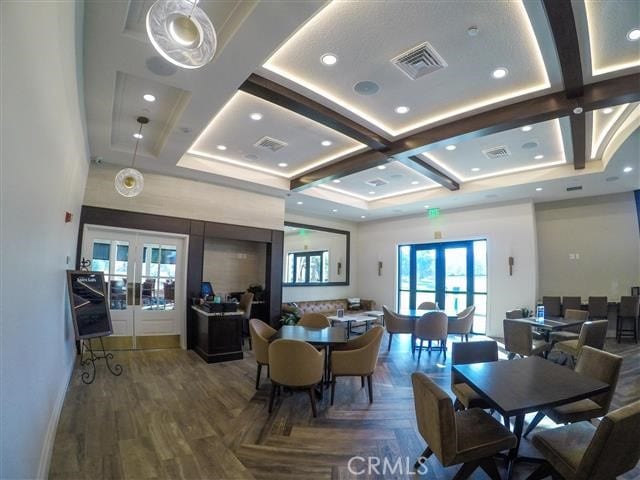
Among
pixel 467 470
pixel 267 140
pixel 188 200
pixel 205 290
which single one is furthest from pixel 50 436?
pixel 188 200

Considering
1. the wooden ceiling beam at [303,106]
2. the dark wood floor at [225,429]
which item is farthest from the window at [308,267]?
the wooden ceiling beam at [303,106]

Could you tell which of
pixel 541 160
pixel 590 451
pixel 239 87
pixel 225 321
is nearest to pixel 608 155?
pixel 541 160

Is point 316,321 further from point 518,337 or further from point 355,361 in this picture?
point 518,337

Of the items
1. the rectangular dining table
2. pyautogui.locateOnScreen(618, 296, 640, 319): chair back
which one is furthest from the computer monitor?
pyautogui.locateOnScreen(618, 296, 640, 319): chair back

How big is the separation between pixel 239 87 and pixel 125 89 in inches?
55.3

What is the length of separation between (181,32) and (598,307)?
884 cm

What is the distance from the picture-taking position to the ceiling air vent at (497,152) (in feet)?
17.5

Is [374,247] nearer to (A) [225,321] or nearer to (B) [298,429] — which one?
(A) [225,321]

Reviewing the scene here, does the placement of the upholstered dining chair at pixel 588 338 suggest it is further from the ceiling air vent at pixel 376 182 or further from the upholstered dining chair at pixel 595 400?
the ceiling air vent at pixel 376 182

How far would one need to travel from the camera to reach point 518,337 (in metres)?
4.82

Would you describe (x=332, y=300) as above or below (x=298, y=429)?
above

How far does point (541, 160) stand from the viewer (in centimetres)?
579

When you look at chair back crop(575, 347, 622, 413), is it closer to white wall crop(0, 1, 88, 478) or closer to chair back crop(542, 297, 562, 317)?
white wall crop(0, 1, 88, 478)

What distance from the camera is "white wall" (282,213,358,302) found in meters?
8.96
